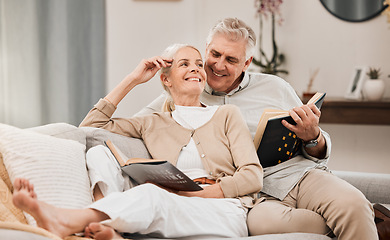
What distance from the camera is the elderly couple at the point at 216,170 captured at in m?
1.38

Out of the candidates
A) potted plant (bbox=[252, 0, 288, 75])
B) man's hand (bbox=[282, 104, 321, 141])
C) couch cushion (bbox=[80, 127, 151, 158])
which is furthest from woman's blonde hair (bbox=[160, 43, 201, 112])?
potted plant (bbox=[252, 0, 288, 75])

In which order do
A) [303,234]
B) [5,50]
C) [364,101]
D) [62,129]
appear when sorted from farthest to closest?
[364,101] → [5,50] → [62,129] → [303,234]

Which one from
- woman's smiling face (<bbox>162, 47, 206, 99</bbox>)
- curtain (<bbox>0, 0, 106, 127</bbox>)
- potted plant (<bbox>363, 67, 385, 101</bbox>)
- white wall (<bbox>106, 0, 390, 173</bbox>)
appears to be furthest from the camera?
white wall (<bbox>106, 0, 390, 173</bbox>)

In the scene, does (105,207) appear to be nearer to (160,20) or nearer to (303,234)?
(303,234)

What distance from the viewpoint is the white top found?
6.13 feet

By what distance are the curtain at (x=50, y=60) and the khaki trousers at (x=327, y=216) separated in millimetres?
2203

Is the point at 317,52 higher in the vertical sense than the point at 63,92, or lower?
higher

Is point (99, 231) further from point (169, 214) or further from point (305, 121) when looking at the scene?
point (305, 121)

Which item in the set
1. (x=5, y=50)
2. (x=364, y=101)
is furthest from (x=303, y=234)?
(x=5, y=50)

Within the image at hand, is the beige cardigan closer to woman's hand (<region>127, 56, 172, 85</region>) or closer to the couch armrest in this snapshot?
woman's hand (<region>127, 56, 172, 85</region>)

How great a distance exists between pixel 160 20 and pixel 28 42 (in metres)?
1.17

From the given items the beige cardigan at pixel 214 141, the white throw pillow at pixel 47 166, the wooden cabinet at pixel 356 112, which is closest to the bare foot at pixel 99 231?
the white throw pillow at pixel 47 166

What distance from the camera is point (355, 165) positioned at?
402cm

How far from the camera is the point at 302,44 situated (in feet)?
13.2
